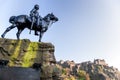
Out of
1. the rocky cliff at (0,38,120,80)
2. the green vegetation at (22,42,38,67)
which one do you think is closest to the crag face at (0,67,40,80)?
the rocky cliff at (0,38,120,80)

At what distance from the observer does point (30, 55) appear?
19.9 m

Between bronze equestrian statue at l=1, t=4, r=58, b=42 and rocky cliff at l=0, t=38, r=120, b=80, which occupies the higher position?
bronze equestrian statue at l=1, t=4, r=58, b=42

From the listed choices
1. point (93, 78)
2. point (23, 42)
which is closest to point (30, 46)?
point (23, 42)

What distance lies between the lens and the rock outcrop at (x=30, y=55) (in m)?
19.3

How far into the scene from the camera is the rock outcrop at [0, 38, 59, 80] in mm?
19328

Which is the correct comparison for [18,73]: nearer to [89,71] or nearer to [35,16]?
[35,16]

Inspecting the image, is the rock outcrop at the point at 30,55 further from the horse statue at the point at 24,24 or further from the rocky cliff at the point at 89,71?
the rocky cliff at the point at 89,71

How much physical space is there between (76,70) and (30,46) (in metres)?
81.7

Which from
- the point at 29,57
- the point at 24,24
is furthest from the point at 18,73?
the point at 24,24

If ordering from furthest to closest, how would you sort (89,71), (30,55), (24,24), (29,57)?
1. (89,71)
2. (24,24)
3. (30,55)
4. (29,57)

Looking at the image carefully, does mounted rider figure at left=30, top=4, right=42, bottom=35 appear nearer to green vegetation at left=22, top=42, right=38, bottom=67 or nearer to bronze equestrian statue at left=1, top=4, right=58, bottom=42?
bronze equestrian statue at left=1, top=4, right=58, bottom=42

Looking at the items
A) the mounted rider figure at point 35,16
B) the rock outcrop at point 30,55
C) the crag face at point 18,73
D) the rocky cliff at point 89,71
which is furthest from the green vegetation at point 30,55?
the rocky cliff at point 89,71

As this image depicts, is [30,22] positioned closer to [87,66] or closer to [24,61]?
[24,61]

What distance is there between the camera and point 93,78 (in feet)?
313
